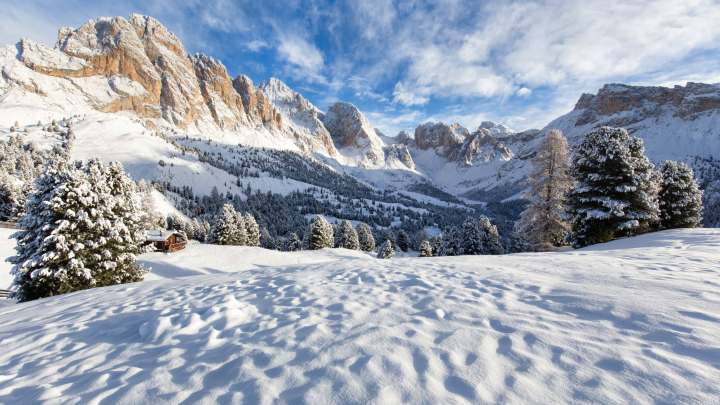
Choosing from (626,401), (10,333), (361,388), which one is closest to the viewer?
(626,401)

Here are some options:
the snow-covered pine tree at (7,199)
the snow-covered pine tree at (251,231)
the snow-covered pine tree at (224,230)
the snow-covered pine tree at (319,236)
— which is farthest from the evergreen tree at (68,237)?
the snow-covered pine tree at (7,199)

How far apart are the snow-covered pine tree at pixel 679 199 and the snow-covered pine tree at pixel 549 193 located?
10345mm

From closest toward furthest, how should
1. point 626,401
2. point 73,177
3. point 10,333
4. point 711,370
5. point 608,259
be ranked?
1. point 626,401
2. point 711,370
3. point 10,333
4. point 608,259
5. point 73,177

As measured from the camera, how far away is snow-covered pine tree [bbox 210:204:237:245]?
50.2 meters

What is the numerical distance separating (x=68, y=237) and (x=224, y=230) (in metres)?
34.8

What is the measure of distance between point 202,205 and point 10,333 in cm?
15357

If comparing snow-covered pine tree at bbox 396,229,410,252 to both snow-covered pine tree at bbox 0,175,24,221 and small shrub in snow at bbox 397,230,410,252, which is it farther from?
snow-covered pine tree at bbox 0,175,24,221

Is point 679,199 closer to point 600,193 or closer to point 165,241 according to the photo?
point 600,193

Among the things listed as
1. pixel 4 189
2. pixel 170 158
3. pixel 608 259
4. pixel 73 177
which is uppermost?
pixel 170 158

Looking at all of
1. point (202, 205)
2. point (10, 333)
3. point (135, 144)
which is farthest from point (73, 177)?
point (135, 144)

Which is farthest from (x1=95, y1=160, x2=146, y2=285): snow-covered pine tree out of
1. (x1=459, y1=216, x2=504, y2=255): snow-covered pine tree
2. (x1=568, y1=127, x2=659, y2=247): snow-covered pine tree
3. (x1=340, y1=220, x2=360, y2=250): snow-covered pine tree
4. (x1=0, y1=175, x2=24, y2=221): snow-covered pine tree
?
(x1=0, y1=175, x2=24, y2=221): snow-covered pine tree

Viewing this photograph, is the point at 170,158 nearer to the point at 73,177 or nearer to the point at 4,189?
the point at 4,189

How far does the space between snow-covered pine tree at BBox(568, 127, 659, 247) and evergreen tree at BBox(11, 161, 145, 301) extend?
29.8 meters

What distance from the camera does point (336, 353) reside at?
4184mm
